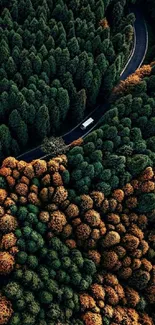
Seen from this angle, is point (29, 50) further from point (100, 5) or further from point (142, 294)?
point (142, 294)

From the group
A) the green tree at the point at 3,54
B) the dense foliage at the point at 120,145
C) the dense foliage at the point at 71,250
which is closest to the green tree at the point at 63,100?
the dense foliage at the point at 120,145

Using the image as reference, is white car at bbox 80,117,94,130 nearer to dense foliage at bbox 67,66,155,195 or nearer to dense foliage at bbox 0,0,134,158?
dense foliage at bbox 0,0,134,158

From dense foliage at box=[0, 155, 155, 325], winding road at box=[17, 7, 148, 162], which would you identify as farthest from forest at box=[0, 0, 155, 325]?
winding road at box=[17, 7, 148, 162]

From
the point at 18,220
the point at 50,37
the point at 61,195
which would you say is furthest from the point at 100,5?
the point at 18,220

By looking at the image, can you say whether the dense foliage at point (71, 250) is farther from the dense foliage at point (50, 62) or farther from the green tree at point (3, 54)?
the green tree at point (3, 54)

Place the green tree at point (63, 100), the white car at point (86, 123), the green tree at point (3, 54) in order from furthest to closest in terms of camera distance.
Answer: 1. the white car at point (86, 123)
2. the green tree at point (3, 54)
3. the green tree at point (63, 100)

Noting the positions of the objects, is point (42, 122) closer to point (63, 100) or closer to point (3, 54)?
point (63, 100)
